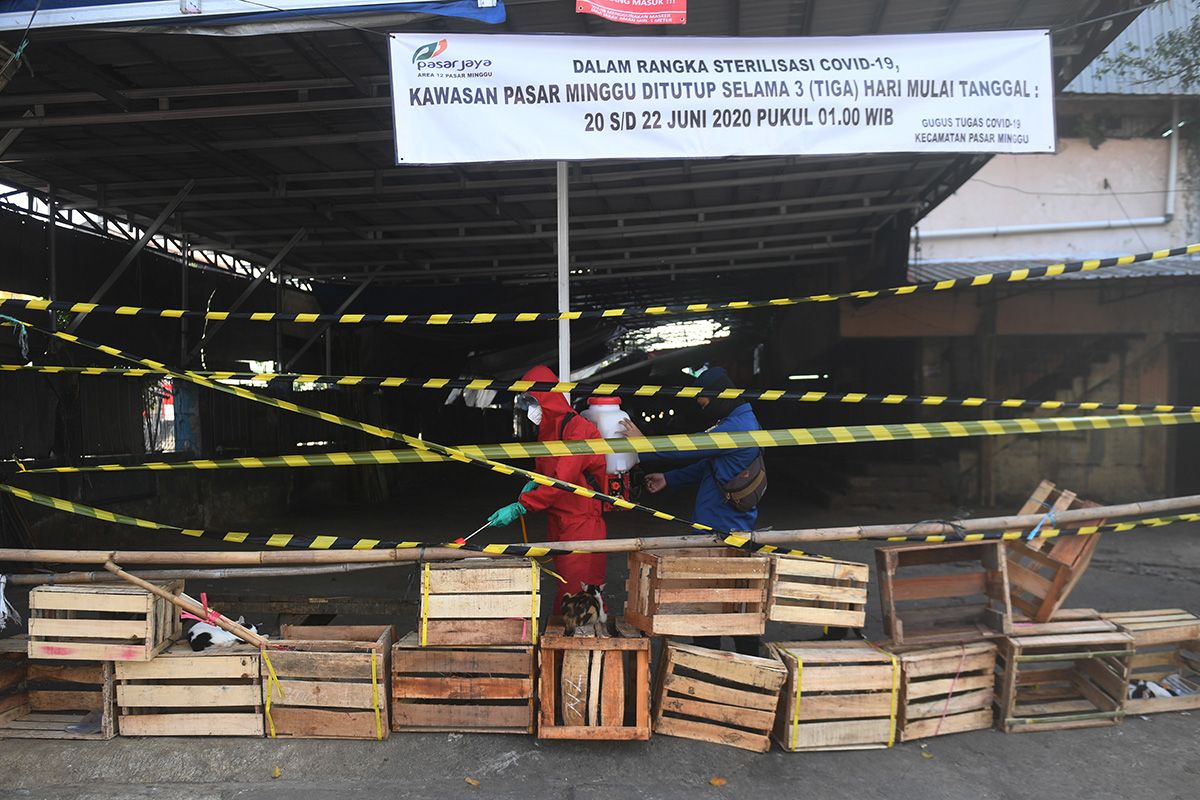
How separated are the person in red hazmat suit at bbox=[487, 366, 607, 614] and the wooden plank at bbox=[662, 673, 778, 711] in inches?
31.9

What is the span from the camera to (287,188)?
24.2ft

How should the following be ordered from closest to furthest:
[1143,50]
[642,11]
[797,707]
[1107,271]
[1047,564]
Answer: [797,707] < [642,11] < [1047,564] < [1107,271] < [1143,50]

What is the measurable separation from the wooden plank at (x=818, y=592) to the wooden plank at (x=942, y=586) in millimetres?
399

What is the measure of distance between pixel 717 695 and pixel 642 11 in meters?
3.70

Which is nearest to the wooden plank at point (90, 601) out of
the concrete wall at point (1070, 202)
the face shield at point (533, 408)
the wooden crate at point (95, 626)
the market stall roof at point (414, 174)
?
the wooden crate at point (95, 626)

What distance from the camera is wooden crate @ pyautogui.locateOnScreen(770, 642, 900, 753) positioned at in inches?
150

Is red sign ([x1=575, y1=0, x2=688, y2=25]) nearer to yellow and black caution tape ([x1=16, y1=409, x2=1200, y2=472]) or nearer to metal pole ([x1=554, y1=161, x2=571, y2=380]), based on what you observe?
metal pole ([x1=554, y1=161, x2=571, y2=380])

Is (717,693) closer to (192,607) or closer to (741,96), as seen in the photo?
(192,607)

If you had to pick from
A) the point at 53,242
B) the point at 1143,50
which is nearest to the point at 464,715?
the point at 53,242

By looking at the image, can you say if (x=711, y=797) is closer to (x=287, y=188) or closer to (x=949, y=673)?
(x=949, y=673)

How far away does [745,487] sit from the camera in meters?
4.47

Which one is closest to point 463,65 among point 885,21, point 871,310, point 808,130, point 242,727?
point 808,130

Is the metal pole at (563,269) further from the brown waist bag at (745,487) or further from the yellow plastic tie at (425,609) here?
the yellow plastic tie at (425,609)

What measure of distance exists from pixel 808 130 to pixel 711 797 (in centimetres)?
355
